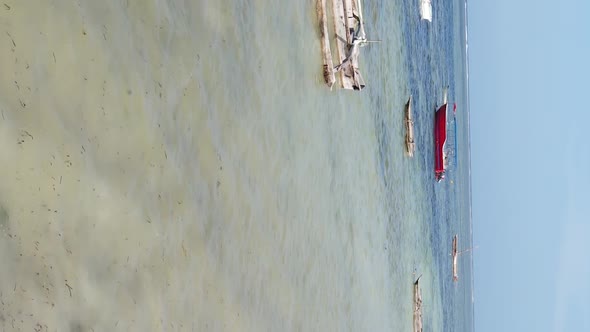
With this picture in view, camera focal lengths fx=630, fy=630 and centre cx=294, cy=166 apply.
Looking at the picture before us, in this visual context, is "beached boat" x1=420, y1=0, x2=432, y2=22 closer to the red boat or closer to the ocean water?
the red boat

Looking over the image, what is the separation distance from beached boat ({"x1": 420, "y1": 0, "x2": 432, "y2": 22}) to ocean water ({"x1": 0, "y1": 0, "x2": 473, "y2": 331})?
329 centimetres

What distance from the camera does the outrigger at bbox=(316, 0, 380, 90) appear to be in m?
4.70

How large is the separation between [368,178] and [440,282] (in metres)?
4.42

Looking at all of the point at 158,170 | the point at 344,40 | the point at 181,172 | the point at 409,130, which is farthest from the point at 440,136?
the point at 158,170

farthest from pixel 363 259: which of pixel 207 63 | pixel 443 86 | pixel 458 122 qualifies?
pixel 458 122

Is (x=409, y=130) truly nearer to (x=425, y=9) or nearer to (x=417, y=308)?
(x=417, y=308)

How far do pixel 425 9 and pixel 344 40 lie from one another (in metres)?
4.67

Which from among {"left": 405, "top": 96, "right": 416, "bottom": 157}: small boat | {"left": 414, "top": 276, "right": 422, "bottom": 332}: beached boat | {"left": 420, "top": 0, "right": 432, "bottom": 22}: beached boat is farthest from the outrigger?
{"left": 420, "top": 0, "right": 432, "bottom": 22}: beached boat

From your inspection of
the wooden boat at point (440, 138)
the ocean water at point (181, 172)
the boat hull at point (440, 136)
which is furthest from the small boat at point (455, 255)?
the ocean water at point (181, 172)

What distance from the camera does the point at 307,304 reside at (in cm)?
422

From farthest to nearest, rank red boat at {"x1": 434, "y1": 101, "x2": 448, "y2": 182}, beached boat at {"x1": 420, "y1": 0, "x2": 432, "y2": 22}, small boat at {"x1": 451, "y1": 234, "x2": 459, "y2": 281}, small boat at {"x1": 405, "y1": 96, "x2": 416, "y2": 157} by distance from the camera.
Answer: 1. small boat at {"x1": 451, "y1": 234, "x2": 459, "y2": 281}
2. red boat at {"x1": 434, "y1": 101, "x2": 448, "y2": 182}
3. beached boat at {"x1": 420, "y1": 0, "x2": 432, "y2": 22}
4. small boat at {"x1": 405, "y1": 96, "x2": 416, "y2": 157}

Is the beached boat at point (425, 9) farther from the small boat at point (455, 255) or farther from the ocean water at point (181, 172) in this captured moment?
the small boat at point (455, 255)

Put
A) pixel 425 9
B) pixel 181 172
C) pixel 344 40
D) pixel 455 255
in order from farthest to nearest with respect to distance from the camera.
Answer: pixel 455 255
pixel 425 9
pixel 344 40
pixel 181 172

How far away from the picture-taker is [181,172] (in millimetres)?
2729
